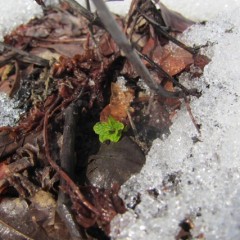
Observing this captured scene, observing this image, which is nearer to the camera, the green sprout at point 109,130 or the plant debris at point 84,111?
the plant debris at point 84,111

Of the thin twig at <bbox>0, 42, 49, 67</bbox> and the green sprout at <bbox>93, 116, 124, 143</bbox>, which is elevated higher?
the thin twig at <bbox>0, 42, 49, 67</bbox>

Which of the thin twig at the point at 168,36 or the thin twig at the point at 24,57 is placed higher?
the thin twig at the point at 24,57

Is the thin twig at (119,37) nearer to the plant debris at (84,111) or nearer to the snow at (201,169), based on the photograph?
the plant debris at (84,111)

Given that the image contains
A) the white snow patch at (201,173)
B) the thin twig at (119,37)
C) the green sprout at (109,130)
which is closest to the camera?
the thin twig at (119,37)

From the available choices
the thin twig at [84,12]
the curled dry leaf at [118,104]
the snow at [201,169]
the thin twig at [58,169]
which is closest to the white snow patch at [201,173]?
the snow at [201,169]

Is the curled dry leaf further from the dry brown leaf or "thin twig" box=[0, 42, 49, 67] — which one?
"thin twig" box=[0, 42, 49, 67]

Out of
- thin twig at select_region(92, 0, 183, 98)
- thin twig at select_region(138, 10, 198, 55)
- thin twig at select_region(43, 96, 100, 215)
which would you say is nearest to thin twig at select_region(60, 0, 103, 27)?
thin twig at select_region(138, 10, 198, 55)

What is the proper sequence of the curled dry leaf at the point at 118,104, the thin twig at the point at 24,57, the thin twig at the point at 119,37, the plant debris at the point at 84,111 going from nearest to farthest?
the thin twig at the point at 119,37, the plant debris at the point at 84,111, the curled dry leaf at the point at 118,104, the thin twig at the point at 24,57

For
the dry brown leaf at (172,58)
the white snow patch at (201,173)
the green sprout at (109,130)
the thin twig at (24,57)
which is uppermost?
the thin twig at (24,57)
